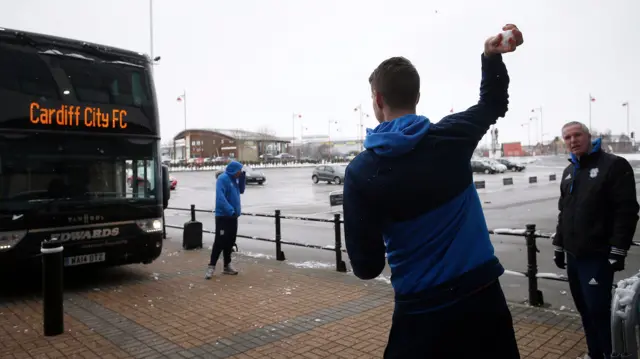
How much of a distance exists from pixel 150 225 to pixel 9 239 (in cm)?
208

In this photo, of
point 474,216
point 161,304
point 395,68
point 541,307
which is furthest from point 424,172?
point 161,304

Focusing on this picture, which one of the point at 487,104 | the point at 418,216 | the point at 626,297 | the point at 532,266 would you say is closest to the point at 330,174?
the point at 532,266

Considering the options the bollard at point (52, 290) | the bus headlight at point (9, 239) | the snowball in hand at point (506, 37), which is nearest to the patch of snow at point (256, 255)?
the bus headlight at point (9, 239)

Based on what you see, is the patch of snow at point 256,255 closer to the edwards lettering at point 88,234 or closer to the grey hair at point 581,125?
the edwards lettering at point 88,234

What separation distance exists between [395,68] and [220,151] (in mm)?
111538

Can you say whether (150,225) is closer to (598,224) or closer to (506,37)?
(598,224)

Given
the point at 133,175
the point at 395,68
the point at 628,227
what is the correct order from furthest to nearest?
the point at 133,175, the point at 628,227, the point at 395,68

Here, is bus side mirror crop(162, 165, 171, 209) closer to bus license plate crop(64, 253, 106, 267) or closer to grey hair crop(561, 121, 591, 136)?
bus license plate crop(64, 253, 106, 267)

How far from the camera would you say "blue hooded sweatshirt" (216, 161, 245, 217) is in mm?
8367

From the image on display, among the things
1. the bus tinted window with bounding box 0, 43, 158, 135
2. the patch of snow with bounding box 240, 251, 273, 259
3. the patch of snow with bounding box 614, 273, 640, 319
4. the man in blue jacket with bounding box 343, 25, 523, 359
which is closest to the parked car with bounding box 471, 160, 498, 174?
the patch of snow with bounding box 240, 251, 273, 259

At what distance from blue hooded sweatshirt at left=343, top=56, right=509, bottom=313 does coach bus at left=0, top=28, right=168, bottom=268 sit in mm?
6666

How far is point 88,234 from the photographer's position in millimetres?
7508

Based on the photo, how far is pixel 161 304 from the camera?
22.3 feet

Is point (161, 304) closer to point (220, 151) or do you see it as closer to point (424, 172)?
point (424, 172)
